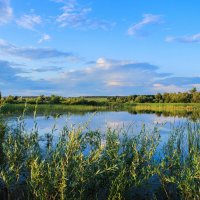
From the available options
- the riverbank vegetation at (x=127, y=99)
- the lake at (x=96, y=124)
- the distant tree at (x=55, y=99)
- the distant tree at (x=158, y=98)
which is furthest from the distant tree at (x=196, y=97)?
the lake at (x=96, y=124)

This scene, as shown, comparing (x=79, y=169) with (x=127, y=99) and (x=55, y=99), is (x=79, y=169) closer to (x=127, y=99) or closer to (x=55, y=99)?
(x=55, y=99)

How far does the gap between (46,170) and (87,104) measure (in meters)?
75.4

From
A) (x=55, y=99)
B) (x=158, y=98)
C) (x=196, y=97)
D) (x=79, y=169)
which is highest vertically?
(x=196, y=97)

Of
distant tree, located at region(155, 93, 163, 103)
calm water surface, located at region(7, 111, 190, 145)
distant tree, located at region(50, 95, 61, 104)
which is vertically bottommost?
calm water surface, located at region(7, 111, 190, 145)

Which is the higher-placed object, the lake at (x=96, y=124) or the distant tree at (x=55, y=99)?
the distant tree at (x=55, y=99)

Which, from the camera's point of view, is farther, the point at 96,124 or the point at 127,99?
the point at 127,99

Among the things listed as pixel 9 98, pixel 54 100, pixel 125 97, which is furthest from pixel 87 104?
pixel 125 97

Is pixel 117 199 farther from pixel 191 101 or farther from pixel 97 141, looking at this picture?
pixel 191 101

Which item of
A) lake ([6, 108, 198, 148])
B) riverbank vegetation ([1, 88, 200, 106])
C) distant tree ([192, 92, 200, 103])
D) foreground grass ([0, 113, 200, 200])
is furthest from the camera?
distant tree ([192, 92, 200, 103])

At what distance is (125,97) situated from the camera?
386 ft

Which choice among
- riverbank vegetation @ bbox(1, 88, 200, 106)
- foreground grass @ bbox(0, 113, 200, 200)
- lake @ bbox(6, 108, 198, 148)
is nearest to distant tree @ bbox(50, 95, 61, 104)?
riverbank vegetation @ bbox(1, 88, 200, 106)

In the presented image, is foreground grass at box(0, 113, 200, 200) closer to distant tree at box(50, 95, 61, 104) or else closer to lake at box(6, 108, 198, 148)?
lake at box(6, 108, 198, 148)

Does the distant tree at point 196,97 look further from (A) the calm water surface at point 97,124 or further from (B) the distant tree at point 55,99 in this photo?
(A) the calm water surface at point 97,124

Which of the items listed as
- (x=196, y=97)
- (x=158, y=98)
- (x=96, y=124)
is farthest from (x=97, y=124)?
(x=158, y=98)
